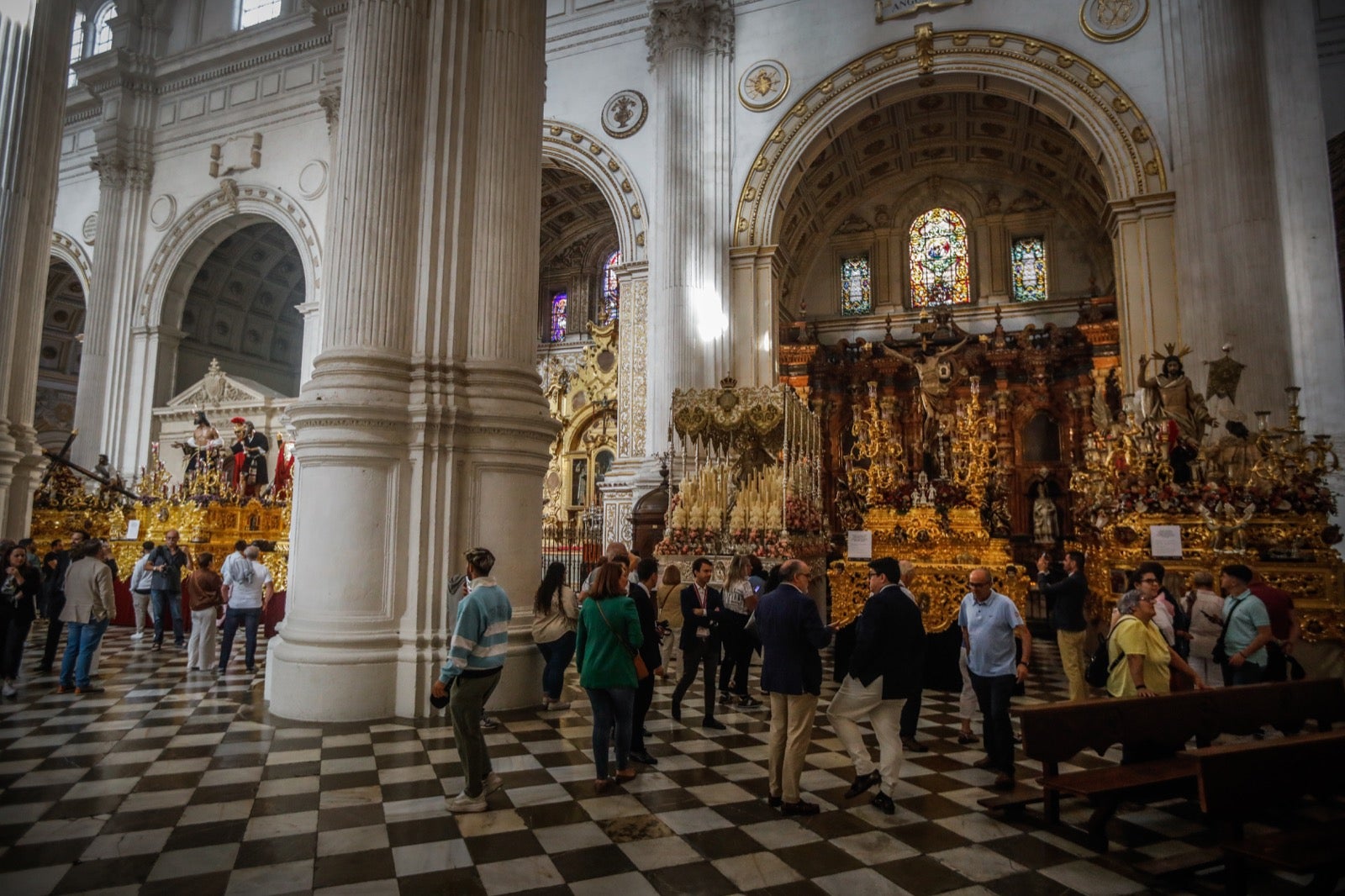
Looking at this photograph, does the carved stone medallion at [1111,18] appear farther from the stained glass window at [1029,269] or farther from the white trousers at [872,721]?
the white trousers at [872,721]

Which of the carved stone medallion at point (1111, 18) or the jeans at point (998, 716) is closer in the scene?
the jeans at point (998, 716)

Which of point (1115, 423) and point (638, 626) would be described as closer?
point (638, 626)

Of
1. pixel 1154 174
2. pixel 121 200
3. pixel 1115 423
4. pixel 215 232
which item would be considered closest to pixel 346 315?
pixel 1115 423

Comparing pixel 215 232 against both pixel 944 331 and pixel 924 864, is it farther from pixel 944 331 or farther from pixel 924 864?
pixel 924 864

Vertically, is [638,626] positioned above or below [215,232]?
below

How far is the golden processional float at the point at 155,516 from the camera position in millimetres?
15344

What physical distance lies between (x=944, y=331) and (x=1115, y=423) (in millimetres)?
9231

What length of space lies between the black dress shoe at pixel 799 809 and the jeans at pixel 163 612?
9.06 m

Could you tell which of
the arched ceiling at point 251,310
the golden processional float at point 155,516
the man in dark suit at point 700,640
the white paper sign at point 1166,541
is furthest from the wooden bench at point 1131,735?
the arched ceiling at point 251,310

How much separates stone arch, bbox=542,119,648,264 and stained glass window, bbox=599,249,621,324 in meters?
6.42

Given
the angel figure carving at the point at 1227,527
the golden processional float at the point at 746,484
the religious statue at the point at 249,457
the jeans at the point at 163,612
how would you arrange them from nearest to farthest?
the angel figure carving at the point at 1227,527
the jeans at the point at 163,612
the golden processional float at the point at 746,484
the religious statue at the point at 249,457

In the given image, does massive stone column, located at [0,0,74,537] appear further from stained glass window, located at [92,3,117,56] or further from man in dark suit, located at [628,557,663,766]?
stained glass window, located at [92,3,117,56]

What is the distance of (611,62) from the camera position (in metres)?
18.8

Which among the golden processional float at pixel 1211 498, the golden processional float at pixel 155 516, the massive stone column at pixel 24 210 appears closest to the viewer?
A: the golden processional float at pixel 1211 498
